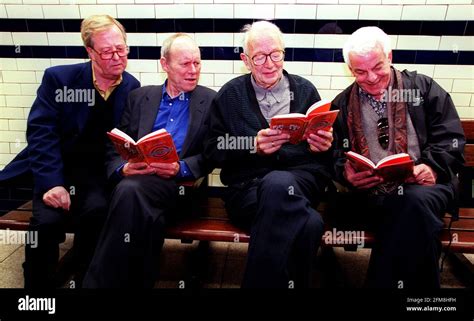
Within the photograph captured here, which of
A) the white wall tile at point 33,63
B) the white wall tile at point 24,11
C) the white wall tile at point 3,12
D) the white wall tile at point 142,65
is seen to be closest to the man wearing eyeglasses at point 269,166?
the white wall tile at point 142,65

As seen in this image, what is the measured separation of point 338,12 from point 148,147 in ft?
6.49

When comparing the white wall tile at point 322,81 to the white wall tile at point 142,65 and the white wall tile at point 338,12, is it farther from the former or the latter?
the white wall tile at point 142,65

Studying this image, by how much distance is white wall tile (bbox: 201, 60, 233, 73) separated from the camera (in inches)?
129

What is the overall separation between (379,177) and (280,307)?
0.95 m

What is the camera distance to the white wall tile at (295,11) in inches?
121

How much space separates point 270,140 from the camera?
7.09 ft

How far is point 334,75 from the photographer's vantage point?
3213 millimetres

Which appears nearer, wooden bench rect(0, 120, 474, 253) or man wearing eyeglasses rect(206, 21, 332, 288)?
man wearing eyeglasses rect(206, 21, 332, 288)

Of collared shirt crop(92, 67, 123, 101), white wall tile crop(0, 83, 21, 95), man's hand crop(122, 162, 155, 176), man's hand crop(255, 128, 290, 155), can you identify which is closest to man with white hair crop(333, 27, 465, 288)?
man's hand crop(255, 128, 290, 155)

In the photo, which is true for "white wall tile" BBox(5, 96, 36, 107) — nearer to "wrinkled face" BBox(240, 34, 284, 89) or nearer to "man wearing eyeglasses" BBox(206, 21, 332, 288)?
"man wearing eyeglasses" BBox(206, 21, 332, 288)

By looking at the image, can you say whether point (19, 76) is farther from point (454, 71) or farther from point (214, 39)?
point (454, 71)

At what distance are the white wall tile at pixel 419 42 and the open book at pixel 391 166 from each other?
143 cm

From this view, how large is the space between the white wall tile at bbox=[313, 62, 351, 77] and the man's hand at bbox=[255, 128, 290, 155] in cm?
127

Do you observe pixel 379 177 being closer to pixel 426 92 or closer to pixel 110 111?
pixel 426 92
